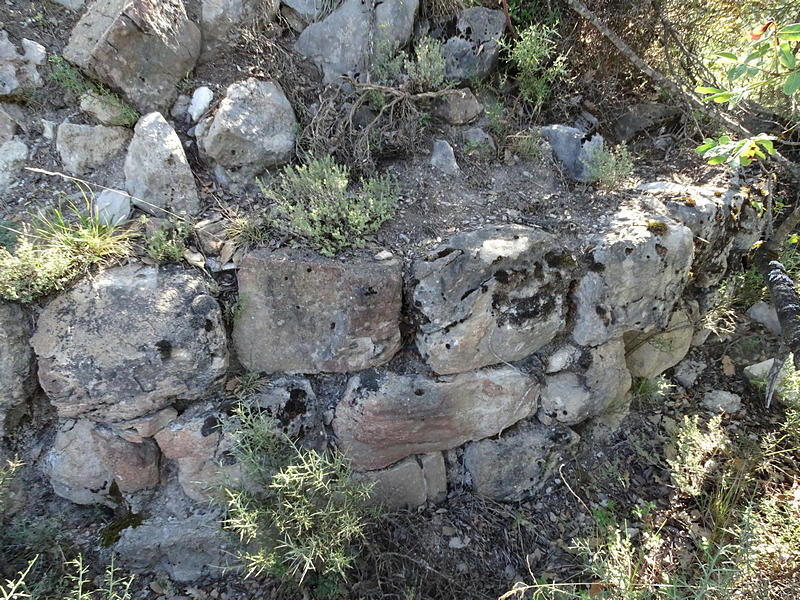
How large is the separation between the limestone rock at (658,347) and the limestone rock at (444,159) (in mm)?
1773

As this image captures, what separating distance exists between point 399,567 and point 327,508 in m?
0.76

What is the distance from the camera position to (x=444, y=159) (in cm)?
347

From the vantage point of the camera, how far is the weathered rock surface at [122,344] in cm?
267

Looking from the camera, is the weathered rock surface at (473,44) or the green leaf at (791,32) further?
the weathered rock surface at (473,44)

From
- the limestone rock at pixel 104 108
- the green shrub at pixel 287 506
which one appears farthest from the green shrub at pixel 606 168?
the limestone rock at pixel 104 108

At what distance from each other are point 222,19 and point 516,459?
12.4 feet

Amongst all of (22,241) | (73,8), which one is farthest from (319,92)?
(22,241)

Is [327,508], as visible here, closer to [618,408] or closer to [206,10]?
[618,408]

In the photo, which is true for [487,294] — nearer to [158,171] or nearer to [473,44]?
[473,44]

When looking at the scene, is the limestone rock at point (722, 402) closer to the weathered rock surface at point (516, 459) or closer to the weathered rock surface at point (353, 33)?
the weathered rock surface at point (516, 459)

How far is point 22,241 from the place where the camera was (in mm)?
2633

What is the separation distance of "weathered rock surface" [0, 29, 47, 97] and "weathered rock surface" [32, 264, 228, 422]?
5.15 ft

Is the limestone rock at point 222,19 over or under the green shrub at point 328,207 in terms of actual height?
over

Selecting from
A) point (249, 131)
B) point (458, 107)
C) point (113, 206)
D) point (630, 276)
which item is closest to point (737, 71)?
point (630, 276)
